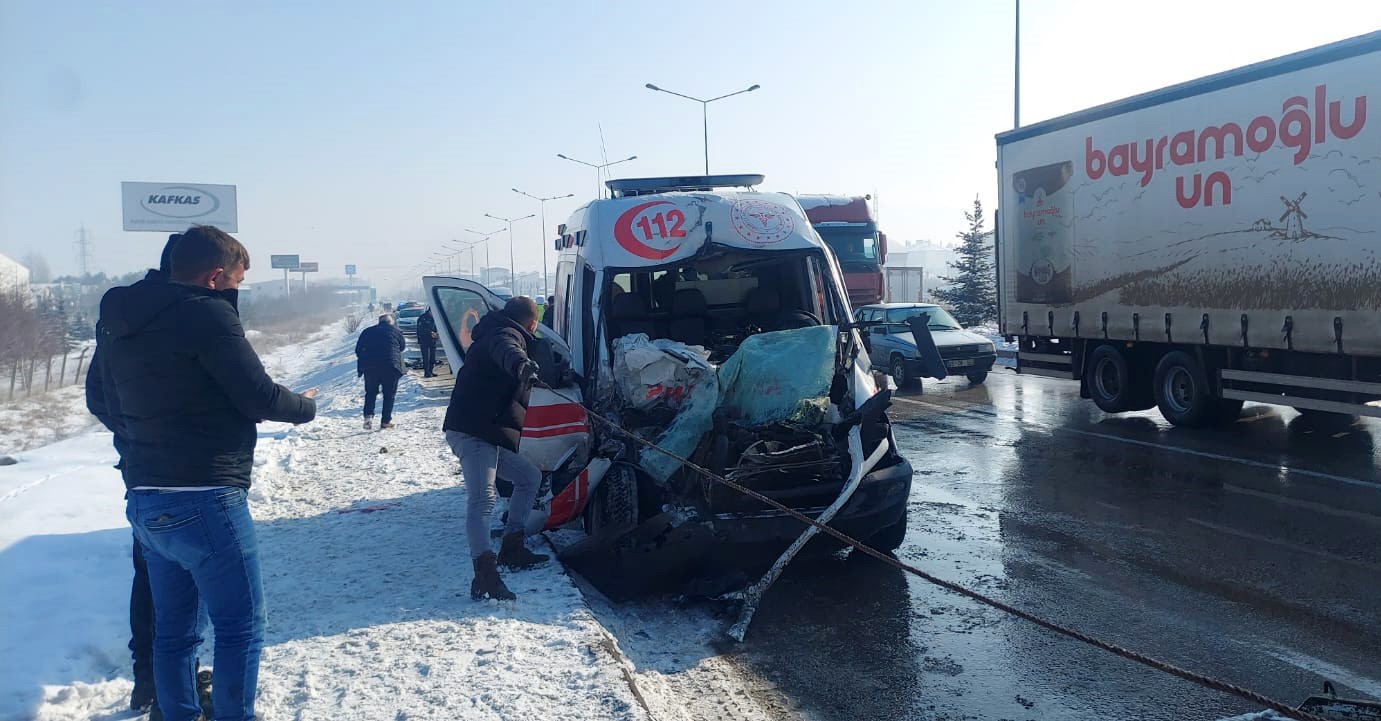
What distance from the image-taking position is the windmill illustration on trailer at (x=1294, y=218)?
31.7 ft

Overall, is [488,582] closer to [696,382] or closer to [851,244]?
→ [696,382]

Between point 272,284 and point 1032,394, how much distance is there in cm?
18112

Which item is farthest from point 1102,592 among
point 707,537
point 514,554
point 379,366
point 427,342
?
point 427,342

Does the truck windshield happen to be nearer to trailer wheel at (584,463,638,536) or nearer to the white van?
the white van

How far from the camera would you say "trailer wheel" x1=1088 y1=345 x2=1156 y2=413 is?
12.5 m

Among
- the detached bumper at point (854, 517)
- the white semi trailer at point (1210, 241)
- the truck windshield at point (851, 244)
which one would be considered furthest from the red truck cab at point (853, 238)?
the detached bumper at point (854, 517)

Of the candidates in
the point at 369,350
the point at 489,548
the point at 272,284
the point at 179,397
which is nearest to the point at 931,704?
the point at 489,548

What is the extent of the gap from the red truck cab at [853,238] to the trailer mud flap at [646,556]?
16.5 m

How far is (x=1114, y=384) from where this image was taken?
42.1 feet

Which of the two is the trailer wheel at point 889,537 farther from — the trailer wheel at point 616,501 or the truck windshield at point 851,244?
the truck windshield at point 851,244

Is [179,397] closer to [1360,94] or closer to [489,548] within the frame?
[489,548]

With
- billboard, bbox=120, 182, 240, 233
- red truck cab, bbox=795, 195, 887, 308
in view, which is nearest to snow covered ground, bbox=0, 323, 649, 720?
billboard, bbox=120, 182, 240, 233

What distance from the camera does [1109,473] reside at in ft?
30.6

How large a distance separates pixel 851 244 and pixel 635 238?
16.1 m
